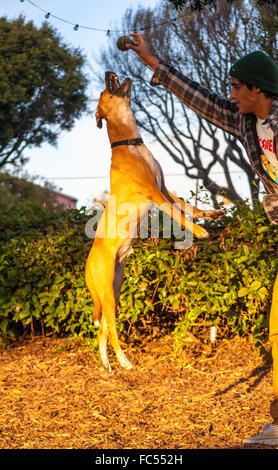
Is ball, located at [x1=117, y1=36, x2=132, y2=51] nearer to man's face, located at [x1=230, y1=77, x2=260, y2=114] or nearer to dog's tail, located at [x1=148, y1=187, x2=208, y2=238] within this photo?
man's face, located at [x1=230, y1=77, x2=260, y2=114]

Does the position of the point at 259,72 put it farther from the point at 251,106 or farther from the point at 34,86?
the point at 34,86

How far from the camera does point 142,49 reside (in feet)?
9.57

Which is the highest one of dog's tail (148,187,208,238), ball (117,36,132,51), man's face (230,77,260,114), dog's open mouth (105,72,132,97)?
ball (117,36,132,51)

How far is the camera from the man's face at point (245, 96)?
281 cm

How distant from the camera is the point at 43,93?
2164cm

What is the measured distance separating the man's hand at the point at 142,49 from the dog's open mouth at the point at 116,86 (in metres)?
0.19

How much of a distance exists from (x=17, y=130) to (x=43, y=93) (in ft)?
6.77

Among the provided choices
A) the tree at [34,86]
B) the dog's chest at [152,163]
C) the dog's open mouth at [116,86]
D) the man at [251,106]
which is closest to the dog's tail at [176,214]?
the dog's chest at [152,163]

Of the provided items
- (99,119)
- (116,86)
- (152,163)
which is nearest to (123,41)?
(116,86)

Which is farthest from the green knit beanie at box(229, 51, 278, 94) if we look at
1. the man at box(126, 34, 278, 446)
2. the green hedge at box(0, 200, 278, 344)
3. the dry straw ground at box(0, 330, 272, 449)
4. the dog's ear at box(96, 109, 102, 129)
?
the green hedge at box(0, 200, 278, 344)

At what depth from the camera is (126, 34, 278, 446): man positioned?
277 centimetres

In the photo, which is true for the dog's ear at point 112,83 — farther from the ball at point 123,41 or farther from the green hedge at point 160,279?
the green hedge at point 160,279

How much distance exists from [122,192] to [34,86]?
19.6 m
